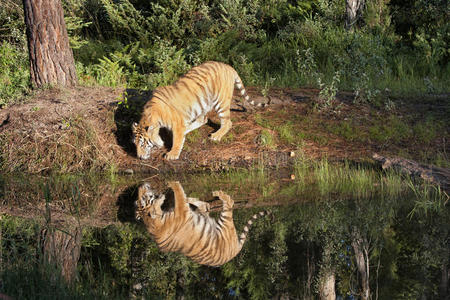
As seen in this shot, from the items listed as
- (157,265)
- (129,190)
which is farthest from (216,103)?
(157,265)

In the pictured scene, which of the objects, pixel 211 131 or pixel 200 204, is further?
pixel 211 131

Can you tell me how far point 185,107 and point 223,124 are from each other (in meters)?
0.71

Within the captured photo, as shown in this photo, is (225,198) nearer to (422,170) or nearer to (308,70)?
(422,170)

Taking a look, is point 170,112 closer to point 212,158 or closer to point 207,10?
point 212,158

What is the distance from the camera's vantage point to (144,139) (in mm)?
7793

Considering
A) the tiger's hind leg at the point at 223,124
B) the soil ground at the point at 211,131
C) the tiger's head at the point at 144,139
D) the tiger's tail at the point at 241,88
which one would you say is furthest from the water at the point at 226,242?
the tiger's tail at the point at 241,88

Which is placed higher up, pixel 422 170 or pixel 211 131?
pixel 422 170

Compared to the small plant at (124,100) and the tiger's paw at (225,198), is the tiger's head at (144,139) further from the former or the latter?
the tiger's paw at (225,198)

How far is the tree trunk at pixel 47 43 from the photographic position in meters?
8.77

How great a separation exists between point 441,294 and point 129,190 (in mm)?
4338

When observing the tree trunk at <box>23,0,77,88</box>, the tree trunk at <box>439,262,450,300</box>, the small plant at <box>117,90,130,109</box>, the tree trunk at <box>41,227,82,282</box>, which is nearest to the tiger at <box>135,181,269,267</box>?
the tree trunk at <box>41,227,82,282</box>

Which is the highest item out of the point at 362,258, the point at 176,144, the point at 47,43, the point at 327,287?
the point at 47,43

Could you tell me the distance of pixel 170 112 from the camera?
26.0 feet

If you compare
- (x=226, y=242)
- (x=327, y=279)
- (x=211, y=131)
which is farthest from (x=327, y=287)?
(x=211, y=131)
